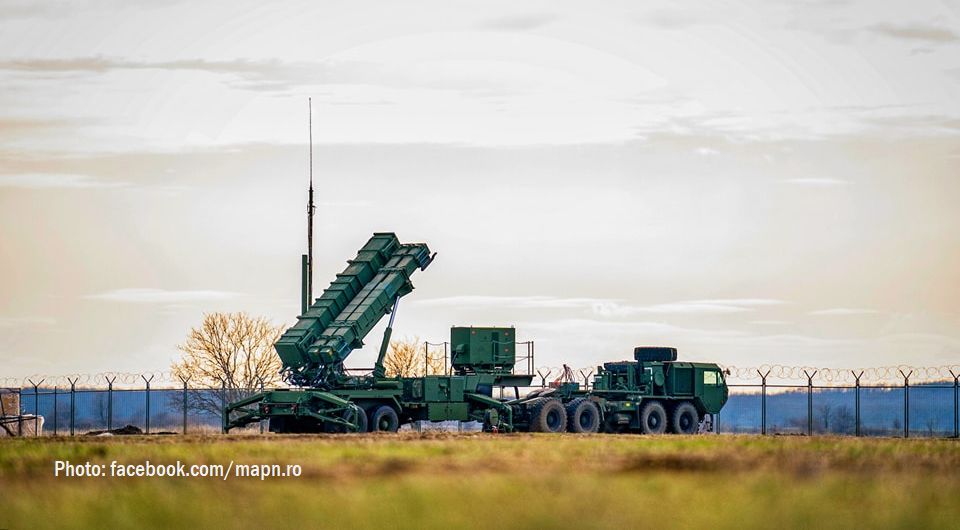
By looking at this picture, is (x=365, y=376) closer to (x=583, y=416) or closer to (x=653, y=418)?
(x=583, y=416)

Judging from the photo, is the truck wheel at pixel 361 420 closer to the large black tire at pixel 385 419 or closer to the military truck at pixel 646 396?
the large black tire at pixel 385 419

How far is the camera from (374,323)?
45.5 metres

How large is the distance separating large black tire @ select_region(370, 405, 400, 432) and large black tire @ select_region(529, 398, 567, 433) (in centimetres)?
408

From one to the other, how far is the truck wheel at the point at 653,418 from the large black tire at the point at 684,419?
16.6 inches

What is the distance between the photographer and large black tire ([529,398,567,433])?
4750 centimetres

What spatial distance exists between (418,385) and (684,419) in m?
9.78

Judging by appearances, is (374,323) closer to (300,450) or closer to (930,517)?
(300,450)

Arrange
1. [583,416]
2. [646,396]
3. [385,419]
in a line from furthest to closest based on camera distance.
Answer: [646,396] < [583,416] < [385,419]

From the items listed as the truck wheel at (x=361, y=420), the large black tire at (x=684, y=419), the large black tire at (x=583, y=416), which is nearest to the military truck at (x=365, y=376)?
the truck wheel at (x=361, y=420)

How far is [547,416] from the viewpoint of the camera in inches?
1884

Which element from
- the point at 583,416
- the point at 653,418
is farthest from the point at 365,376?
the point at 653,418

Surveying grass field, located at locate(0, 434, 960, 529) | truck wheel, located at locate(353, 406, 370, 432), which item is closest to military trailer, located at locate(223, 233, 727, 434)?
truck wheel, located at locate(353, 406, 370, 432)

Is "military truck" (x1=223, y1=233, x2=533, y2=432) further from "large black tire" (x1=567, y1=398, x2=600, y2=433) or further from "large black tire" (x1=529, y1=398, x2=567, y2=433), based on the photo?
"large black tire" (x1=567, y1=398, x2=600, y2=433)

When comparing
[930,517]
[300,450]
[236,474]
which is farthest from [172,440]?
[930,517]
